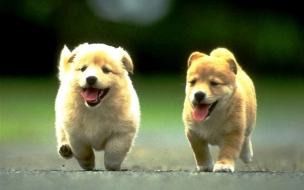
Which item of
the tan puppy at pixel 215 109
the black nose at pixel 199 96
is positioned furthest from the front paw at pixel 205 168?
the black nose at pixel 199 96

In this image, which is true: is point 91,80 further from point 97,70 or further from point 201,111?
point 201,111

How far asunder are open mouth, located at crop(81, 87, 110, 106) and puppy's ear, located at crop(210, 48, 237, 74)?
1.00 m

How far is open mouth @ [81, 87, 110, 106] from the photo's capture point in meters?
6.91

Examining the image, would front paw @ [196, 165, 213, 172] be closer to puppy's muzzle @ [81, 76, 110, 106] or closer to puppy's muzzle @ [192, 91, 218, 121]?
puppy's muzzle @ [192, 91, 218, 121]

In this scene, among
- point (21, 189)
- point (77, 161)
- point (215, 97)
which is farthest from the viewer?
point (77, 161)

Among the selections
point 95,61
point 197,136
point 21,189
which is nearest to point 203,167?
point 197,136

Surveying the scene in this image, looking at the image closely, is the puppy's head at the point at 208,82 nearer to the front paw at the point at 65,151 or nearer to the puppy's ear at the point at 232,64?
the puppy's ear at the point at 232,64

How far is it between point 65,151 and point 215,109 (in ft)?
4.70

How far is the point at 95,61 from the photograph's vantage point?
22.4ft

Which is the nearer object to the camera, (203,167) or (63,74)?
(203,167)

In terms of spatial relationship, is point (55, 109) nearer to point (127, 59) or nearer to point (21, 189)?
point (127, 59)

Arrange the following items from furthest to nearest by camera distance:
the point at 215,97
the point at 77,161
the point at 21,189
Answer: the point at 77,161 < the point at 215,97 < the point at 21,189

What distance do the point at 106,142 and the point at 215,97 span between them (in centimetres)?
104

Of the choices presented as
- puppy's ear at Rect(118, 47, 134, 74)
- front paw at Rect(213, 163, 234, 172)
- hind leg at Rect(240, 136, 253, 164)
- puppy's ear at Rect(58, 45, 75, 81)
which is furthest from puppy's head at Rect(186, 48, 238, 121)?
puppy's ear at Rect(58, 45, 75, 81)
